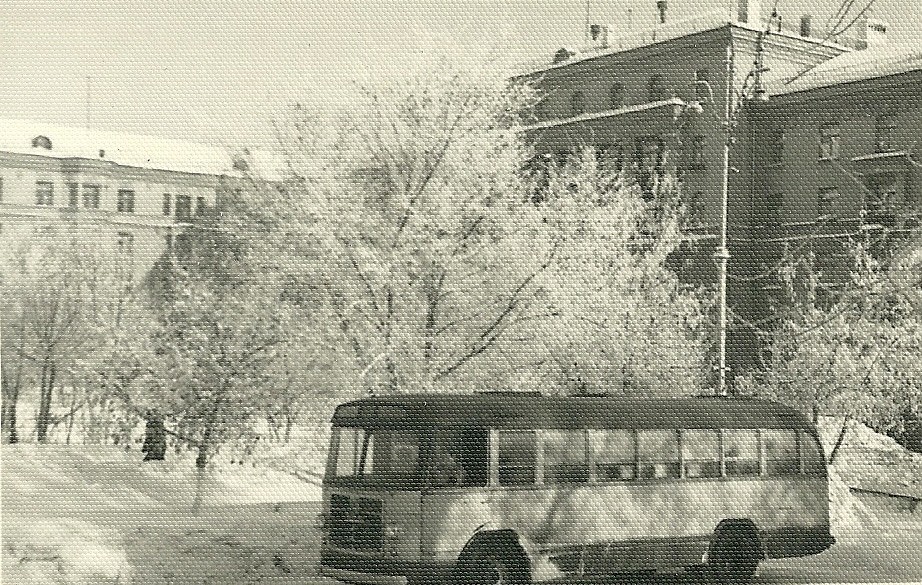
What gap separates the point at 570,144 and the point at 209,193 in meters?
3.44

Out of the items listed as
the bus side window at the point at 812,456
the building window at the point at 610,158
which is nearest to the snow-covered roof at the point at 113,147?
the bus side window at the point at 812,456

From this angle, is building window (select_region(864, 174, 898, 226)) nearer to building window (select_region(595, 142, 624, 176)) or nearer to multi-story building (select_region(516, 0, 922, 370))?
multi-story building (select_region(516, 0, 922, 370))

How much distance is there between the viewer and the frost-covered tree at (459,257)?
7074mm

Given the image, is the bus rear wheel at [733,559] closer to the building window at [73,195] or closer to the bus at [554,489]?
the bus at [554,489]

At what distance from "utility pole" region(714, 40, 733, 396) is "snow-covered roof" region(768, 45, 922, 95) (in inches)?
17.3

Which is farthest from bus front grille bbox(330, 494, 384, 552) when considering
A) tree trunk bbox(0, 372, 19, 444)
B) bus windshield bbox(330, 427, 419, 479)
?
tree trunk bbox(0, 372, 19, 444)

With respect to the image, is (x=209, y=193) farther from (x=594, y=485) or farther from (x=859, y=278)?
(x=859, y=278)

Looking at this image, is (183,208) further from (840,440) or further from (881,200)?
(881,200)

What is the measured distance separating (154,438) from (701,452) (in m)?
3.23

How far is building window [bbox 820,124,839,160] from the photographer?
8617 mm

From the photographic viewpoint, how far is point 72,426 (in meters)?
7.03

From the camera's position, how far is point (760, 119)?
25.5 ft

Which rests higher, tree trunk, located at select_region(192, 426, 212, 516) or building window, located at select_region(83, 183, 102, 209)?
building window, located at select_region(83, 183, 102, 209)

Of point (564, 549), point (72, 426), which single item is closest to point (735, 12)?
point (564, 549)
